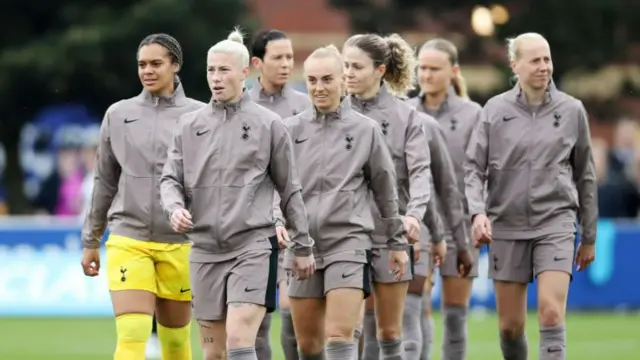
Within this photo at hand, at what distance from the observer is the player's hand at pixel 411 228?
492 inches

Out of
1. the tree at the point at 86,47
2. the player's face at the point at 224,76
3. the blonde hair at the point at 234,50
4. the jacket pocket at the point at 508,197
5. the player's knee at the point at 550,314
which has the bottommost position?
the player's knee at the point at 550,314

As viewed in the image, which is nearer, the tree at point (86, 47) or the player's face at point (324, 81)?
the player's face at point (324, 81)

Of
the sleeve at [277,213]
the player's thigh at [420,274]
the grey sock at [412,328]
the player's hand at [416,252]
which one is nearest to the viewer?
the sleeve at [277,213]

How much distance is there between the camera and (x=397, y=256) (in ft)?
40.6

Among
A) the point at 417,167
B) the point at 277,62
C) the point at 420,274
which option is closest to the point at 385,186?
the point at 417,167

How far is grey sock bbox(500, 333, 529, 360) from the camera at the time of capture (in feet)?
44.6

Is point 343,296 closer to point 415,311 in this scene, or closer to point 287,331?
point 287,331

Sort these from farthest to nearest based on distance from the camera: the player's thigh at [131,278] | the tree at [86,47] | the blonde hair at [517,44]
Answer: the tree at [86,47] < the blonde hair at [517,44] < the player's thigh at [131,278]

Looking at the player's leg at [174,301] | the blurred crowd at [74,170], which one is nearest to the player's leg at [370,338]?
the player's leg at [174,301]

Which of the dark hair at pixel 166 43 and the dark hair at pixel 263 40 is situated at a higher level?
the dark hair at pixel 263 40

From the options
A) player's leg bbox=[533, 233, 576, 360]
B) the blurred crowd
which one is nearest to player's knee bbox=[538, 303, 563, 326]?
player's leg bbox=[533, 233, 576, 360]

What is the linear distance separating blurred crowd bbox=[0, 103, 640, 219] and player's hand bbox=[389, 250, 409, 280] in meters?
7.16

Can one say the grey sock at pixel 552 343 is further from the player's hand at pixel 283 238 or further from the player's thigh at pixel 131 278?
the player's thigh at pixel 131 278

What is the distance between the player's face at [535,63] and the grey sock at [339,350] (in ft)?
8.72
